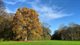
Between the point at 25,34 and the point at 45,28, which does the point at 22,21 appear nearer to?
the point at 25,34

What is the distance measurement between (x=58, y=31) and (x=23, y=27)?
47459mm

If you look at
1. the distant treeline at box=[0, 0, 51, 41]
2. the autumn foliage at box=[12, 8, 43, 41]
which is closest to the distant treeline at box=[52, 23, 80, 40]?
the distant treeline at box=[0, 0, 51, 41]

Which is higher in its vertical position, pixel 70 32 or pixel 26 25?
pixel 70 32

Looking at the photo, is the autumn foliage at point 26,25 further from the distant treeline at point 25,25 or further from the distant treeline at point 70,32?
the distant treeline at point 70,32

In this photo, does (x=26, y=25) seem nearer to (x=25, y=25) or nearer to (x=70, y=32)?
(x=25, y=25)

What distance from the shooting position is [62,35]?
334ft

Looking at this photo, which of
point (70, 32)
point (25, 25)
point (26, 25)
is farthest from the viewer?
point (70, 32)

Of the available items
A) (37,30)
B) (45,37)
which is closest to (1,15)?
(37,30)

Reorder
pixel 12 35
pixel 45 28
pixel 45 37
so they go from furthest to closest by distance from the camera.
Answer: pixel 45 28, pixel 45 37, pixel 12 35

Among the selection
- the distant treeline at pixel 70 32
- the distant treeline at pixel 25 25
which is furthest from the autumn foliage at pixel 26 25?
the distant treeline at pixel 70 32

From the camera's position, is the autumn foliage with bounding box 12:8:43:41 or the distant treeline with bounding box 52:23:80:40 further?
the distant treeline with bounding box 52:23:80:40

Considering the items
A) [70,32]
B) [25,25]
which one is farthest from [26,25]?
[70,32]

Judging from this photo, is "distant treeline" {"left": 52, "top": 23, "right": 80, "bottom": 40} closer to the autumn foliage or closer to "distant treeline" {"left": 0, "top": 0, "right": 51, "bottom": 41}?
"distant treeline" {"left": 0, "top": 0, "right": 51, "bottom": 41}

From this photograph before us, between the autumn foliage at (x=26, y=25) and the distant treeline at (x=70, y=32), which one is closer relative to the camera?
the autumn foliage at (x=26, y=25)
